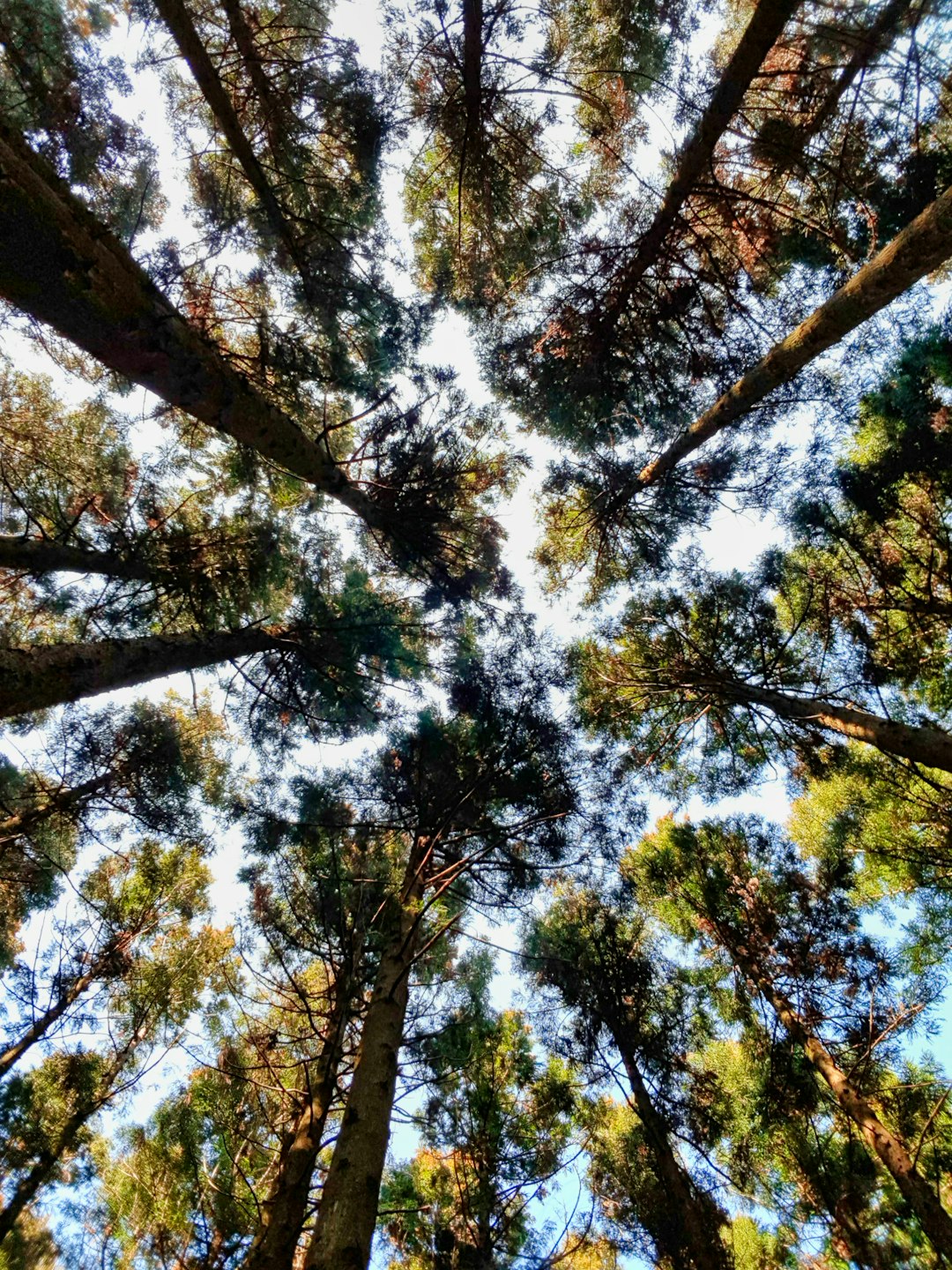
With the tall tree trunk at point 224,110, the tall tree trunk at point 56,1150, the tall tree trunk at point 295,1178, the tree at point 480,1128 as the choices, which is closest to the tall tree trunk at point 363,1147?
the tall tree trunk at point 295,1178

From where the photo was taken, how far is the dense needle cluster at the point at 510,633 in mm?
6316

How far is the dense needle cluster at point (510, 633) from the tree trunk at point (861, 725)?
0.19 feet

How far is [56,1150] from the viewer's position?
686 cm

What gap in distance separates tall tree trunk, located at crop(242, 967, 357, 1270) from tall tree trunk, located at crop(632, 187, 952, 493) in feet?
20.2

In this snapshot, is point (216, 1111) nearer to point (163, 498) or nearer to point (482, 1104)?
point (482, 1104)

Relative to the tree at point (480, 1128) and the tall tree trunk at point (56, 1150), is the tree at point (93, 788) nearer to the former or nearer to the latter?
the tall tree trunk at point (56, 1150)

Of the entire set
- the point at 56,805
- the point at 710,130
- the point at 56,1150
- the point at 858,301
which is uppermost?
the point at 710,130

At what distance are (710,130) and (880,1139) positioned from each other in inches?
363

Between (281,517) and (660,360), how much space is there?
5.80m

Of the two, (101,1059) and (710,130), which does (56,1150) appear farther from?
(710,130)

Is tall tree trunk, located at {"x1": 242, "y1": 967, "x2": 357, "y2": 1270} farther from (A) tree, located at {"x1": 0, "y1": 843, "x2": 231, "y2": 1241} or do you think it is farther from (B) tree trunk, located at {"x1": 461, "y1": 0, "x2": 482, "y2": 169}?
(B) tree trunk, located at {"x1": 461, "y1": 0, "x2": 482, "y2": 169}

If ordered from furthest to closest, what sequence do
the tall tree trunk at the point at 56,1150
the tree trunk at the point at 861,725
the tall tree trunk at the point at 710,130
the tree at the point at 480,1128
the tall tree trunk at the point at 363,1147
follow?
the tree at the point at 480,1128, the tall tree trunk at the point at 56,1150, the tree trunk at the point at 861,725, the tall tree trunk at the point at 710,130, the tall tree trunk at the point at 363,1147

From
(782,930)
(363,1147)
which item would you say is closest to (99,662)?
(363,1147)

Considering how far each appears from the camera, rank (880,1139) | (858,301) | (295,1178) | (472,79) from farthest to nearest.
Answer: (472,79)
(880,1139)
(858,301)
(295,1178)
